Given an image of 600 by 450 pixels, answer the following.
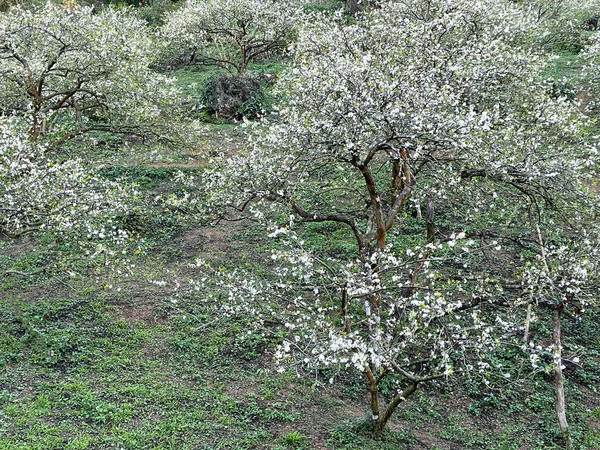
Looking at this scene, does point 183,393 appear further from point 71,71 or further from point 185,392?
point 71,71

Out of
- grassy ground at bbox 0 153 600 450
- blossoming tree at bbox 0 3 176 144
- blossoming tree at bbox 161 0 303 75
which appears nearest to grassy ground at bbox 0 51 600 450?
grassy ground at bbox 0 153 600 450

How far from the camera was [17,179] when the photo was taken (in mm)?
10445

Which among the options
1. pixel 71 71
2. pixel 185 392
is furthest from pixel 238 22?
pixel 185 392

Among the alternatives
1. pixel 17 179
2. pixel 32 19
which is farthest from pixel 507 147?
pixel 32 19

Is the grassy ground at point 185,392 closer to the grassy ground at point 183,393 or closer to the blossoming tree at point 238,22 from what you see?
the grassy ground at point 183,393

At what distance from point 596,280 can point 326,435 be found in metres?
5.72

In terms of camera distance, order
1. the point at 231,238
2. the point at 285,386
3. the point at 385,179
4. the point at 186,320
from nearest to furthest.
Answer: the point at 285,386, the point at 186,320, the point at 231,238, the point at 385,179

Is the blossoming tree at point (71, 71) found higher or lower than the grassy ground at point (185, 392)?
higher

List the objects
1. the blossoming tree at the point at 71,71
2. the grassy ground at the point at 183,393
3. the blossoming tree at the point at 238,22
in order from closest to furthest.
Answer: the grassy ground at the point at 183,393, the blossoming tree at the point at 71,71, the blossoming tree at the point at 238,22


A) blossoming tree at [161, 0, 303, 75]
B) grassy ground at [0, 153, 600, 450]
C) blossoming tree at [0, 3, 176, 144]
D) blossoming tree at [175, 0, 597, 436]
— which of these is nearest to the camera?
blossoming tree at [175, 0, 597, 436]

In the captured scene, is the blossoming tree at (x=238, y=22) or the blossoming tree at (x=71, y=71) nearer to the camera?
the blossoming tree at (x=71, y=71)

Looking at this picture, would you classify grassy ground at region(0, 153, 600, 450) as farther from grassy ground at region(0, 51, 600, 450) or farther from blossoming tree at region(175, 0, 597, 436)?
blossoming tree at region(175, 0, 597, 436)

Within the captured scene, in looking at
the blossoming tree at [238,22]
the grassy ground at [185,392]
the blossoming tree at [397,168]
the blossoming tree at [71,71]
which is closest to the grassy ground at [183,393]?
the grassy ground at [185,392]

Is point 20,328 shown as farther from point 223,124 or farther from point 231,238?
point 223,124
